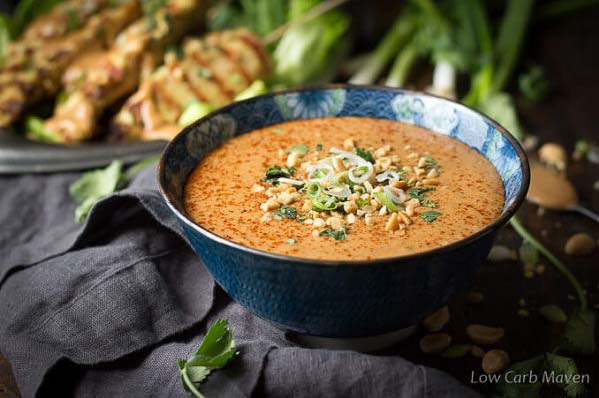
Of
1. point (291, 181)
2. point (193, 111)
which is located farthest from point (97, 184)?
point (291, 181)

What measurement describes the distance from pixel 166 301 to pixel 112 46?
9.30ft

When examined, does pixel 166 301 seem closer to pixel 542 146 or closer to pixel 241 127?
pixel 241 127

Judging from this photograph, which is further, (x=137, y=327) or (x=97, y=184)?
(x=97, y=184)

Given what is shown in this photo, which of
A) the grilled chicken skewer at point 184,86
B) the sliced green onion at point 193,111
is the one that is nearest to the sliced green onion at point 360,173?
the sliced green onion at point 193,111

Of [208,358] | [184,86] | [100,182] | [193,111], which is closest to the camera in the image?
[208,358]

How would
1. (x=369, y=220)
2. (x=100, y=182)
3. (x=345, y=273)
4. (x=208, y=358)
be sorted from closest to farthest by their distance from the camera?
(x=345, y=273), (x=208, y=358), (x=369, y=220), (x=100, y=182)

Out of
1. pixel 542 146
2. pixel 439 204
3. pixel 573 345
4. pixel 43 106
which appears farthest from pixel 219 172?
pixel 43 106

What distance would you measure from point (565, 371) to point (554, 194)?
126cm

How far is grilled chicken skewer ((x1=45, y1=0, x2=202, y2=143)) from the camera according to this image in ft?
13.5

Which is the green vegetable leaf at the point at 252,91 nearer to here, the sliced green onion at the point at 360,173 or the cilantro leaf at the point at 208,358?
the sliced green onion at the point at 360,173

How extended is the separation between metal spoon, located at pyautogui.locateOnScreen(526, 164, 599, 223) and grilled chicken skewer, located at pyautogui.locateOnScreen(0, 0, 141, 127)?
2.90 metres

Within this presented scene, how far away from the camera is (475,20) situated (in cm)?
485

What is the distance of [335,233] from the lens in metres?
2.16

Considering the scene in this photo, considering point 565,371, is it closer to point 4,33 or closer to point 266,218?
point 266,218
